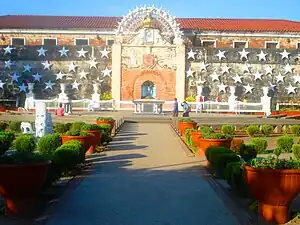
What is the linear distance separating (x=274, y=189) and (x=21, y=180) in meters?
3.16

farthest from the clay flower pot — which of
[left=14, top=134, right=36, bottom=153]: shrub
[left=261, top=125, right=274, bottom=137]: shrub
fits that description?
[left=261, top=125, right=274, bottom=137]: shrub

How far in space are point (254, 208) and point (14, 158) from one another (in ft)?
11.1

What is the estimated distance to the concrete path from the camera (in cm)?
690

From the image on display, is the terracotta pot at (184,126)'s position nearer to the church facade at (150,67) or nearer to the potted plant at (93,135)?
the potted plant at (93,135)

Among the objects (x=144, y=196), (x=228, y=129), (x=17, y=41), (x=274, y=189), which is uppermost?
(x=17, y=41)

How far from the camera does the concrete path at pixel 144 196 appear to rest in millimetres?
6898

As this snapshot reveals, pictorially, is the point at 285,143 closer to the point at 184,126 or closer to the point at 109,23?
the point at 184,126

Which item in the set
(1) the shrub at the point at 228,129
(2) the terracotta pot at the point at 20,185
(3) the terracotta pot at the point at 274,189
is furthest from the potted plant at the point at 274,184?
(1) the shrub at the point at 228,129

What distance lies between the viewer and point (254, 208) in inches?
289

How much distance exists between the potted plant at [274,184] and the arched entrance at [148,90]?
101 feet

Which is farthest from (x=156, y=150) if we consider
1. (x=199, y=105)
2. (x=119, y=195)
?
(x=199, y=105)

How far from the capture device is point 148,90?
124ft

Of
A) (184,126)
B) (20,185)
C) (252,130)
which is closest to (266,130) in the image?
(252,130)

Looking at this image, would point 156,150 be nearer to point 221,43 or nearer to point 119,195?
point 119,195
